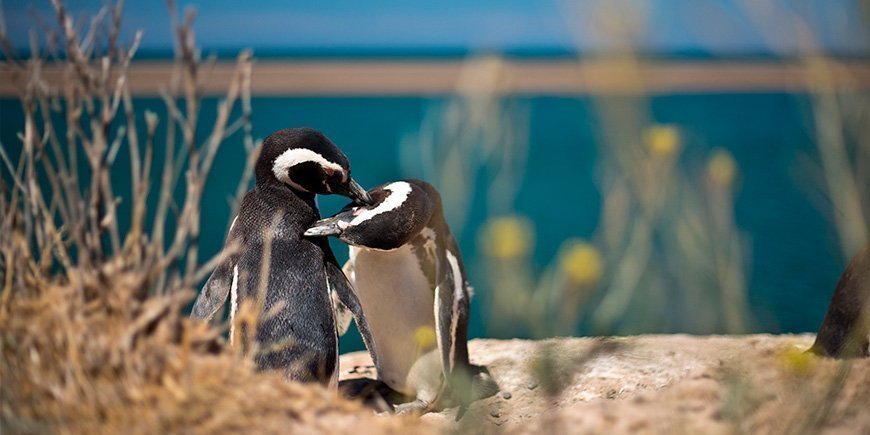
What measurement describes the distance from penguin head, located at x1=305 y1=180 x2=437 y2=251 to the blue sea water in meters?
0.16

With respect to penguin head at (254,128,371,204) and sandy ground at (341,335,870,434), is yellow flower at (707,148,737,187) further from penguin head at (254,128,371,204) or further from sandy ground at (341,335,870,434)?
penguin head at (254,128,371,204)

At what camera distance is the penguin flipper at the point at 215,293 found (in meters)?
3.48

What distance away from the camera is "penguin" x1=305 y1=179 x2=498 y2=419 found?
4.10m

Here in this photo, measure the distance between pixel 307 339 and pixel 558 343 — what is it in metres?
1.80

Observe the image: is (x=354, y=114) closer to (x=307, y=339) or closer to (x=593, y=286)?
(x=307, y=339)

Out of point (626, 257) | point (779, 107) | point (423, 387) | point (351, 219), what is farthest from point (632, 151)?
point (779, 107)

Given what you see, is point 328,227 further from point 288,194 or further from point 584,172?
point 584,172

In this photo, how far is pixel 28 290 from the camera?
2.40m

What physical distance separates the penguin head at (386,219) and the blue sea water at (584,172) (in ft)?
0.53

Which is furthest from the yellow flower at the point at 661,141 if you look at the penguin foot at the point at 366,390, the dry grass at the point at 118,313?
the penguin foot at the point at 366,390

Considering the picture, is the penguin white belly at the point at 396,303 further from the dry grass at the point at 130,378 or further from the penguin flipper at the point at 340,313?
the dry grass at the point at 130,378

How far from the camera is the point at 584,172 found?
17.4 meters

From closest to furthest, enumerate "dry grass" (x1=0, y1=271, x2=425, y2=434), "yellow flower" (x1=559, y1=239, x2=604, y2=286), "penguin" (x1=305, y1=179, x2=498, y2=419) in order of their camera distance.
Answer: "yellow flower" (x1=559, y1=239, x2=604, y2=286)
"dry grass" (x1=0, y1=271, x2=425, y2=434)
"penguin" (x1=305, y1=179, x2=498, y2=419)

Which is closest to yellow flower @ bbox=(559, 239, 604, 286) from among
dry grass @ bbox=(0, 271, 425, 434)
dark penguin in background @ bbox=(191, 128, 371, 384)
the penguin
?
dry grass @ bbox=(0, 271, 425, 434)
